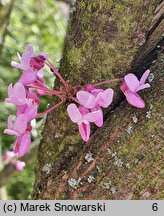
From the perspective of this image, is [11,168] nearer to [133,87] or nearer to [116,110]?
[116,110]

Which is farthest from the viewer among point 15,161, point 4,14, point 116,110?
point 15,161

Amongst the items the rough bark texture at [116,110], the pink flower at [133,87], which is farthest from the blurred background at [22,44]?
the pink flower at [133,87]

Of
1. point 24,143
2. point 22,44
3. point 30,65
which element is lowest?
point 24,143

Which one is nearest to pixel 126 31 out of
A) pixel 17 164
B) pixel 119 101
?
pixel 119 101

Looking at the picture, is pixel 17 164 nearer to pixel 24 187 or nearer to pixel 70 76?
pixel 70 76

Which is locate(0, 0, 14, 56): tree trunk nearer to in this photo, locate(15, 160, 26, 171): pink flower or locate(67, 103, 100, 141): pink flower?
locate(15, 160, 26, 171): pink flower

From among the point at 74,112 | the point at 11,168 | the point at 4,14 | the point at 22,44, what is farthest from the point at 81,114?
the point at 22,44

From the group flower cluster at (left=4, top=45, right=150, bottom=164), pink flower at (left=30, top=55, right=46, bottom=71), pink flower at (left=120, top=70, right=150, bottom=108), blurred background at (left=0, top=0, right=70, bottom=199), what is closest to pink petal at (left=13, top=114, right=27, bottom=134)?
flower cluster at (left=4, top=45, right=150, bottom=164)

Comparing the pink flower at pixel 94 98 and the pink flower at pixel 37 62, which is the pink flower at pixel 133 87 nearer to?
the pink flower at pixel 94 98
